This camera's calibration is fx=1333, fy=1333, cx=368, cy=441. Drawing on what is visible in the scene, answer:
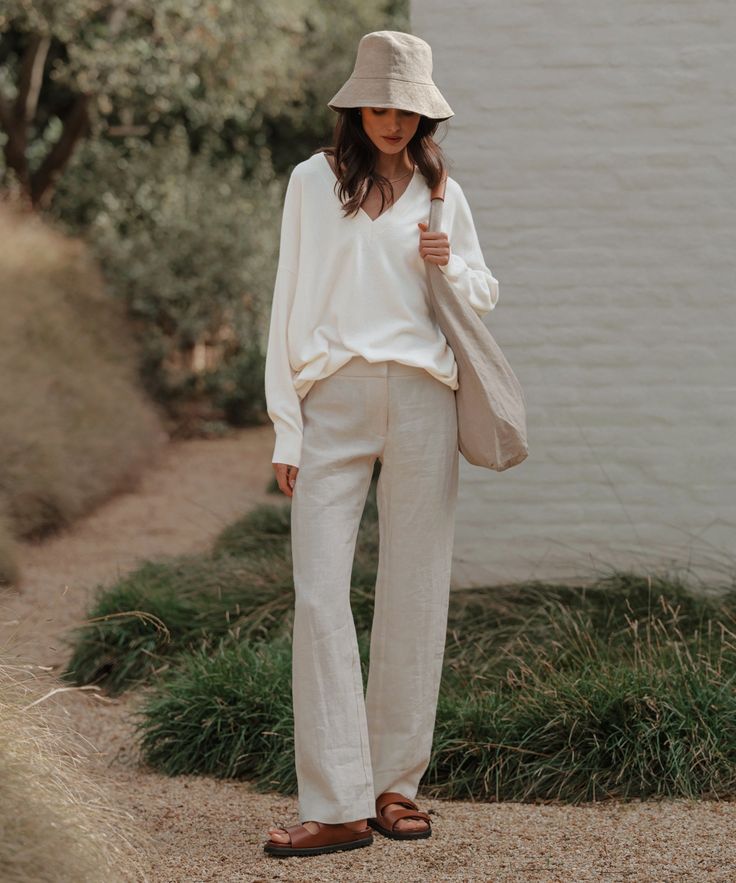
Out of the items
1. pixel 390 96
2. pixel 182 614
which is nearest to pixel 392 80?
pixel 390 96

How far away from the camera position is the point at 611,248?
520 cm

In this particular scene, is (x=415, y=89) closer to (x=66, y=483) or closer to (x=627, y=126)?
(x=627, y=126)

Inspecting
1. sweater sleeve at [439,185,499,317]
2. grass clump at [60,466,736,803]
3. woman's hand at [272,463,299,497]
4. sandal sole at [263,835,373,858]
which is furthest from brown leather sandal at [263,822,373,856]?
sweater sleeve at [439,185,499,317]

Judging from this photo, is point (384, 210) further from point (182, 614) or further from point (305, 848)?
point (182, 614)

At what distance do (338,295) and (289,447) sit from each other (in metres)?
0.37

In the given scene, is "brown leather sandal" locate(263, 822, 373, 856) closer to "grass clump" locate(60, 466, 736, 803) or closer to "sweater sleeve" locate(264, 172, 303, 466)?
"grass clump" locate(60, 466, 736, 803)

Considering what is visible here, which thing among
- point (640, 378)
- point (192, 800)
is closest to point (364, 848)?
point (192, 800)

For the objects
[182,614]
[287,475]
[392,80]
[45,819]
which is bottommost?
[182,614]

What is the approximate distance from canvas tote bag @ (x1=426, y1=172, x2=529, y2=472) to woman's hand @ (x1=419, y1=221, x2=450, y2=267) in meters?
0.03

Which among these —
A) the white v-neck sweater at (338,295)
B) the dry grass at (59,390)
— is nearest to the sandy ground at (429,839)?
the white v-neck sweater at (338,295)

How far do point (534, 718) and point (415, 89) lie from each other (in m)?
1.83

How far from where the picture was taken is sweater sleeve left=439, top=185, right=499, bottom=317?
3.20 metres

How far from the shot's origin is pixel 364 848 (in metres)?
3.15

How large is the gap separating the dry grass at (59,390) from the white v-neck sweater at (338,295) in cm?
393
